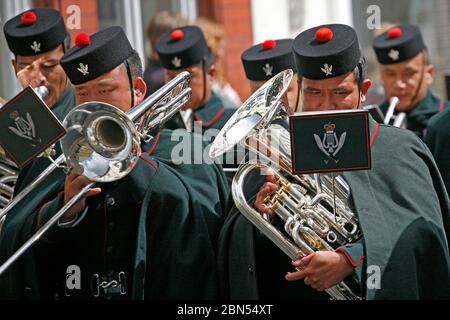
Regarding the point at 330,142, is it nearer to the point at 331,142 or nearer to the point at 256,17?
the point at 331,142

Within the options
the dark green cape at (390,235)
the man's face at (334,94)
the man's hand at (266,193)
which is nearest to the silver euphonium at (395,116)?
the man's face at (334,94)

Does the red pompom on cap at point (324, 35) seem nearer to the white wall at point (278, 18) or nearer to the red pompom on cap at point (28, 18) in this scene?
the red pompom on cap at point (28, 18)

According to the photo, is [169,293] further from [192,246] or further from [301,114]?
[301,114]

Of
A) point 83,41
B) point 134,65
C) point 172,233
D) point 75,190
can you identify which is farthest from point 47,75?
point 172,233

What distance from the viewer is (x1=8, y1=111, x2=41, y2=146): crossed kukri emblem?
544cm

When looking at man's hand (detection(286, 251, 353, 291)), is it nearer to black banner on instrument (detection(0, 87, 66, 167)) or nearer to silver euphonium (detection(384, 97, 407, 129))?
black banner on instrument (detection(0, 87, 66, 167))

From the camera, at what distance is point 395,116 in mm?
8031

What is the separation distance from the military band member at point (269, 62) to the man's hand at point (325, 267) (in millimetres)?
1761

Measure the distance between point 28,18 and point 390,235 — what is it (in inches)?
108

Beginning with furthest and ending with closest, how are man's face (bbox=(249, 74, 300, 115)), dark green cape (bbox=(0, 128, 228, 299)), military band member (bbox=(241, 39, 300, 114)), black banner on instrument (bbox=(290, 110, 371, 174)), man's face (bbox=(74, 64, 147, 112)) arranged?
1. military band member (bbox=(241, 39, 300, 114))
2. man's face (bbox=(249, 74, 300, 115))
3. man's face (bbox=(74, 64, 147, 112))
4. dark green cape (bbox=(0, 128, 228, 299))
5. black banner on instrument (bbox=(290, 110, 371, 174))

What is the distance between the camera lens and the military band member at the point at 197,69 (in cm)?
791

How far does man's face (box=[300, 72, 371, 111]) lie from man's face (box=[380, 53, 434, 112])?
2.59m

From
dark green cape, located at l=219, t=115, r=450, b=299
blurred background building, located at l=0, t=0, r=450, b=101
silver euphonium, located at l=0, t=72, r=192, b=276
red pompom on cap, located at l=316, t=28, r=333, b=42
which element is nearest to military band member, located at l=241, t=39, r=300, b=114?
red pompom on cap, located at l=316, t=28, r=333, b=42
